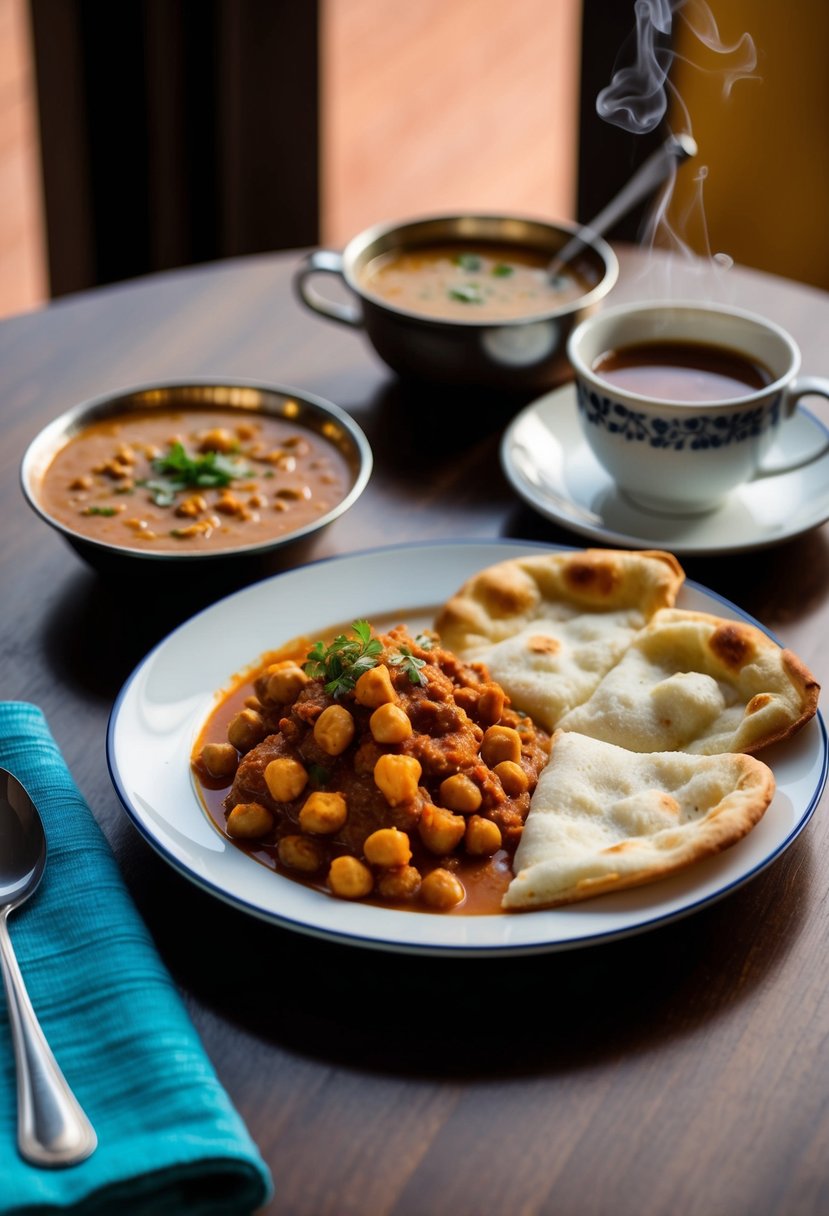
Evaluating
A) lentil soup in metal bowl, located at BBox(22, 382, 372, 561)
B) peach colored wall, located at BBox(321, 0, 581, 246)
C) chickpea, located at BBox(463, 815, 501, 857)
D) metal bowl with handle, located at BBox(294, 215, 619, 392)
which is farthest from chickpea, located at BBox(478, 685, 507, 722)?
peach colored wall, located at BBox(321, 0, 581, 246)

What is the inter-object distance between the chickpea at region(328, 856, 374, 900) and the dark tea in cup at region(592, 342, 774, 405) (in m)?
1.23

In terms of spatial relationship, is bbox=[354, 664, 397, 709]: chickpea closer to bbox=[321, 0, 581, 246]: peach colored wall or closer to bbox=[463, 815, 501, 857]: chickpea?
bbox=[463, 815, 501, 857]: chickpea

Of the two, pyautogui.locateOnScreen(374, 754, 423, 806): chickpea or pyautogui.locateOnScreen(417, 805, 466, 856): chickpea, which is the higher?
pyautogui.locateOnScreen(374, 754, 423, 806): chickpea

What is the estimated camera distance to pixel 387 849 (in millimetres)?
1693

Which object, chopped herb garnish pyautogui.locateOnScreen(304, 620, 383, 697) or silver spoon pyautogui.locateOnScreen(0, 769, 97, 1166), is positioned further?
chopped herb garnish pyautogui.locateOnScreen(304, 620, 383, 697)

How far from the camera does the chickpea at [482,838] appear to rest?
69.5 inches

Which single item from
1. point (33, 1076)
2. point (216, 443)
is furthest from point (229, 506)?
point (33, 1076)

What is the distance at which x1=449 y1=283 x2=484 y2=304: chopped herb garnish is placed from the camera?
3010 mm

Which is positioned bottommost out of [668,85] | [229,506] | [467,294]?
[229,506]

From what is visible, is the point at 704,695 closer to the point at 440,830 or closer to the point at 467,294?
the point at 440,830

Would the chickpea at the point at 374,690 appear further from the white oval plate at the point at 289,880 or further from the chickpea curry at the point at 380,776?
the white oval plate at the point at 289,880

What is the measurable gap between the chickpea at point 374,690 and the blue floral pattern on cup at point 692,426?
898 millimetres

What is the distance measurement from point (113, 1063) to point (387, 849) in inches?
16.4

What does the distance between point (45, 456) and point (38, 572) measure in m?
0.22
